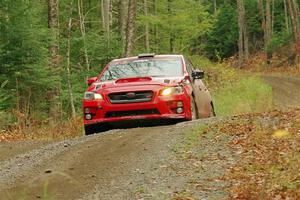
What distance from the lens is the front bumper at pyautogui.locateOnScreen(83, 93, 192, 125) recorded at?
37.5ft

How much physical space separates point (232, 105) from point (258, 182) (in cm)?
1358

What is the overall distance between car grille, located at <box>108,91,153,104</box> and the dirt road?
3.35 ft

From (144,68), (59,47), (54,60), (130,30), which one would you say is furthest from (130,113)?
(59,47)

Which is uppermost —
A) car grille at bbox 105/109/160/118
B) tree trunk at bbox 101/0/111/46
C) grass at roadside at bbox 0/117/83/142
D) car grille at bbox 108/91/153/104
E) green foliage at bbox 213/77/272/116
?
tree trunk at bbox 101/0/111/46

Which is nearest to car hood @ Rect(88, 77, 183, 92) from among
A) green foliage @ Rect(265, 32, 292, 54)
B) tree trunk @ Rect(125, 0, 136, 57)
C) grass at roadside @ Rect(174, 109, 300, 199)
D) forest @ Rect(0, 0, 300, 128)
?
grass at roadside @ Rect(174, 109, 300, 199)

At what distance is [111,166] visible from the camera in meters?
7.50

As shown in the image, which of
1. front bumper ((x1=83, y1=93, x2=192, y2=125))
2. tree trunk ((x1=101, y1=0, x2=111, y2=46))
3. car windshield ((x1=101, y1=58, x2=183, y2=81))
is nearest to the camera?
front bumper ((x1=83, y1=93, x2=192, y2=125))

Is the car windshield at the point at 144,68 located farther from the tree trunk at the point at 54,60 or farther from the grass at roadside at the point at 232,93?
the grass at roadside at the point at 232,93

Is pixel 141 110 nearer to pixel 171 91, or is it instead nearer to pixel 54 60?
pixel 171 91

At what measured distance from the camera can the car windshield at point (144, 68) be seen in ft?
40.4

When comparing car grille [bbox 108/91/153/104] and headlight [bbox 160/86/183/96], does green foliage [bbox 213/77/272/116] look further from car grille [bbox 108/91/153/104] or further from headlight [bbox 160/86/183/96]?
car grille [bbox 108/91/153/104]

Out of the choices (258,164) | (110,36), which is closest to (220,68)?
(110,36)

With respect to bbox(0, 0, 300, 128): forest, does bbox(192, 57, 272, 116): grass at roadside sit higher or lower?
lower

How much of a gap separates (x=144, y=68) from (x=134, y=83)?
0.95 meters
